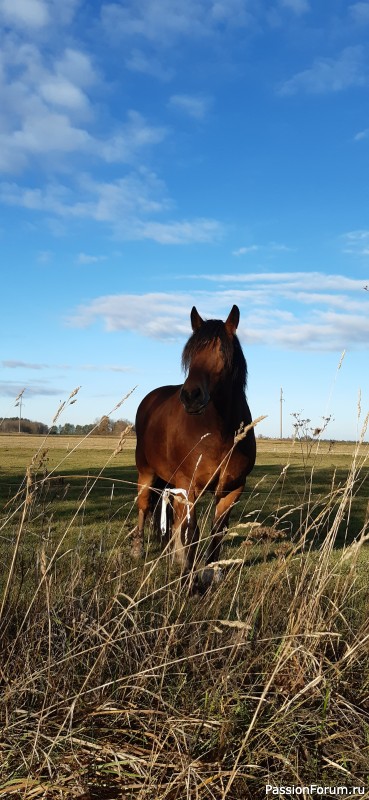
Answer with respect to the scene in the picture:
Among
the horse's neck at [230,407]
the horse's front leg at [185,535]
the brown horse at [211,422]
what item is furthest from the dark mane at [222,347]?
the horse's front leg at [185,535]

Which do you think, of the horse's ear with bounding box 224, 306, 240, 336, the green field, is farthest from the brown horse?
the green field

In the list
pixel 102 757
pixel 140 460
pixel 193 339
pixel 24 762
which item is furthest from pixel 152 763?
pixel 140 460

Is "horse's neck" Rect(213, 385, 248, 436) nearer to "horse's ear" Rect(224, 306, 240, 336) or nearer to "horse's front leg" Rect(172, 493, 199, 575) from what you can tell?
"horse's ear" Rect(224, 306, 240, 336)

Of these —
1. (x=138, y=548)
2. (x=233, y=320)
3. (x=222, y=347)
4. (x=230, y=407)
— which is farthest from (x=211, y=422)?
(x=138, y=548)

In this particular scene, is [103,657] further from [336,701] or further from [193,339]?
[193,339]

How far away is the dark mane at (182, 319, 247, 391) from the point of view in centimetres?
544

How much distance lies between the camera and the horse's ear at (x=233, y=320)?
568cm

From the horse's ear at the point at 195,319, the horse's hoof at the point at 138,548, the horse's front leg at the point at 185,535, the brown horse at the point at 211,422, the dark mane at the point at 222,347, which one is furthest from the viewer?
the horse's ear at the point at 195,319

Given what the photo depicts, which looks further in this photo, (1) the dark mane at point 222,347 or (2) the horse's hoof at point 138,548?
(1) the dark mane at point 222,347

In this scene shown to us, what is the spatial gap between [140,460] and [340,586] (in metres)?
4.96

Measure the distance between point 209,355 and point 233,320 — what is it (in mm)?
551

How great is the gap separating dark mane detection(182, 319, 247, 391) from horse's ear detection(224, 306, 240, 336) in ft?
0.26

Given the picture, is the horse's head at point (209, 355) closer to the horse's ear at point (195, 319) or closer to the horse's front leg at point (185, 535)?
the horse's ear at point (195, 319)

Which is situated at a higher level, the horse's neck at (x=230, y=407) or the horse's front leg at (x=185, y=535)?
the horse's neck at (x=230, y=407)
